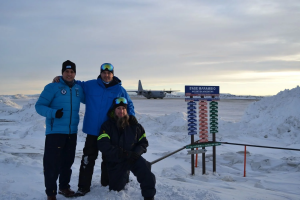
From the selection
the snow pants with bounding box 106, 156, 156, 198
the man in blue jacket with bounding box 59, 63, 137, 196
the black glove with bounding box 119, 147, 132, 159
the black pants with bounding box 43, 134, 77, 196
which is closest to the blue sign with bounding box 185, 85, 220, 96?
the man in blue jacket with bounding box 59, 63, 137, 196

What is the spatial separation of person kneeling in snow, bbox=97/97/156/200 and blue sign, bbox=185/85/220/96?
8.92 feet

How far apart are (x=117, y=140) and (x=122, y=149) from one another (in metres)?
0.19

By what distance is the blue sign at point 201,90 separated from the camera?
21.1ft

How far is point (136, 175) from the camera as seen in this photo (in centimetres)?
379

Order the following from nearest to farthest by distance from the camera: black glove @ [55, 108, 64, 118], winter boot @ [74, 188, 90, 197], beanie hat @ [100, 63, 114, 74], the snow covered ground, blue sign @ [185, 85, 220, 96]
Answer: black glove @ [55, 108, 64, 118] → winter boot @ [74, 188, 90, 197] → beanie hat @ [100, 63, 114, 74] → the snow covered ground → blue sign @ [185, 85, 220, 96]

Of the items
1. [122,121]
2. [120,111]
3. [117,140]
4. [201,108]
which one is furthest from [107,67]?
[201,108]

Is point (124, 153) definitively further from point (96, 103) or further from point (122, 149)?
point (96, 103)

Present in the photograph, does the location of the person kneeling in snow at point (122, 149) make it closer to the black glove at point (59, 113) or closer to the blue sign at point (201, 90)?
the black glove at point (59, 113)

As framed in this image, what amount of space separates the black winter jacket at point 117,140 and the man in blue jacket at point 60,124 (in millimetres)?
483

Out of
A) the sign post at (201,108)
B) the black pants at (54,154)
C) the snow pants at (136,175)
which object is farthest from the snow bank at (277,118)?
the black pants at (54,154)

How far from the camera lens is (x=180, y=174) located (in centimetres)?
660

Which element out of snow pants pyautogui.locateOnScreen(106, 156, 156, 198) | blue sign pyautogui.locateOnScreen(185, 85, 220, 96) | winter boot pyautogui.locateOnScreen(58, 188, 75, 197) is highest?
blue sign pyautogui.locateOnScreen(185, 85, 220, 96)

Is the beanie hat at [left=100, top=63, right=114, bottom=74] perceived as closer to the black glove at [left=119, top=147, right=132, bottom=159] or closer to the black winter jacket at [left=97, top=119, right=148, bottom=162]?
the black winter jacket at [left=97, top=119, right=148, bottom=162]

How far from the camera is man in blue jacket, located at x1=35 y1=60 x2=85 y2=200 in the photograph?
364 cm
